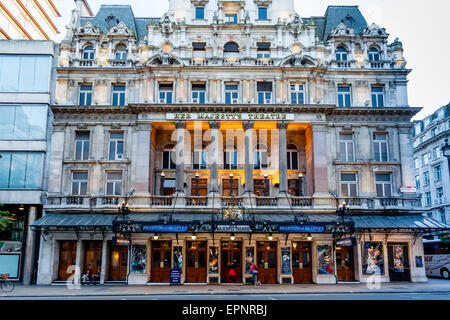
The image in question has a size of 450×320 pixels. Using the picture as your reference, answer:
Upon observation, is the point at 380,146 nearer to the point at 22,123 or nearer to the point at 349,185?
the point at 349,185

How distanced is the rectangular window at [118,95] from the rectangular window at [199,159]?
815 cm

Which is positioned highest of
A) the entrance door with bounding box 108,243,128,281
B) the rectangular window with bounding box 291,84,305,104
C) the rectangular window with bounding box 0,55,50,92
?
the rectangular window with bounding box 0,55,50,92

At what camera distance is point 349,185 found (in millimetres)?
33250

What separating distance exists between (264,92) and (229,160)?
708cm

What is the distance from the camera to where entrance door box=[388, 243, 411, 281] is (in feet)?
102

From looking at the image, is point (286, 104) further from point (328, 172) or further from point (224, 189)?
point (224, 189)

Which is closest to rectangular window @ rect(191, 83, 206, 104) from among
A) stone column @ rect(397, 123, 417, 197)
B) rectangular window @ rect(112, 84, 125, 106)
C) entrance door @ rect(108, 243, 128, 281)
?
rectangular window @ rect(112, 84, 125, 106)

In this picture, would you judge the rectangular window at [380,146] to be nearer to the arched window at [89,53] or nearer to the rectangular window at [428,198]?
the rectangular window at [428,198]

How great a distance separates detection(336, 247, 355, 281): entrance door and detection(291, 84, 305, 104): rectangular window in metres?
13.4

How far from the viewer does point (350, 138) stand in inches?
1347

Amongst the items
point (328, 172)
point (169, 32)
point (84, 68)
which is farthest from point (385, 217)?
point (84, 68)

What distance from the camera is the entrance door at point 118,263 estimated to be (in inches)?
1230

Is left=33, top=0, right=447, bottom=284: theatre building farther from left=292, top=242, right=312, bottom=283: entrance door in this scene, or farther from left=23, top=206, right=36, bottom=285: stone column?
left=23, top=206, right=36, bottom=285: stone column

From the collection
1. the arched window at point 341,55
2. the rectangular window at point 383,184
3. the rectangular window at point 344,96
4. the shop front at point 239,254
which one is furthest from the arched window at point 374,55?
the shop front at point 239,254
